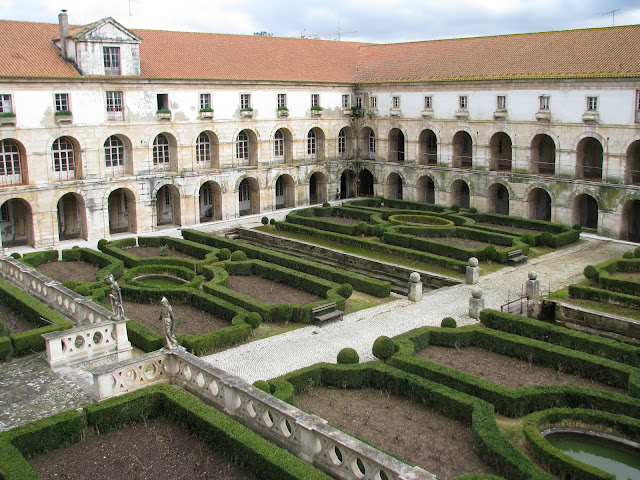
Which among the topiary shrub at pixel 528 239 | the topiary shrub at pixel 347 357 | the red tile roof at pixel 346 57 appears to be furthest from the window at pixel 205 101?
the topiary shrub at pixel 347 357

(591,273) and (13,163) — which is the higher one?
(13,163)

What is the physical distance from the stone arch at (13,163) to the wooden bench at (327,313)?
777 inches

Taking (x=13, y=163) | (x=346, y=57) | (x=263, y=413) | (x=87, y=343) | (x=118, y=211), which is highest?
(x=346, y=57)

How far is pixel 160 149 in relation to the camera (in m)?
41.1

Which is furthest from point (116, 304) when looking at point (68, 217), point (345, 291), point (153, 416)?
point (68, 217)

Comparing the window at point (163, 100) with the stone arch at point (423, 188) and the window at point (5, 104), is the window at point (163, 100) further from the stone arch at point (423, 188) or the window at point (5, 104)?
the stone arch at point (423, 188)

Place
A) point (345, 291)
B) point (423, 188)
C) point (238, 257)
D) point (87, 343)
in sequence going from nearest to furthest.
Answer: point (87, 343) < point (345, 291) < point (238, 257) < point (423, 188)

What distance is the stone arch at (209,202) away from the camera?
4322 centimetres

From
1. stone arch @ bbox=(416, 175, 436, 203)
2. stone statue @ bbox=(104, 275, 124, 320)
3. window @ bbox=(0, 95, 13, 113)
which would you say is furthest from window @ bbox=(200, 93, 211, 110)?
stone statue @ bbox=(104, 275, 124, 320)

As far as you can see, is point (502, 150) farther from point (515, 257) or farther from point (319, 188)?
point (515, 257)

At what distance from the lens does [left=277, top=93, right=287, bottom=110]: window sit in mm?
45188

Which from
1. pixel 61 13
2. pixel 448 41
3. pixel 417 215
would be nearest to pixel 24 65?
pixel 61 13

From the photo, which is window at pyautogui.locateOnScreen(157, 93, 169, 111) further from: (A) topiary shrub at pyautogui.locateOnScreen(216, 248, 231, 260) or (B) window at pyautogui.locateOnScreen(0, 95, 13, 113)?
(A) topiary shrub at pyautogui.locateOnScreen(216, 248, 231, 260)

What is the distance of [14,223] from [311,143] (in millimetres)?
21215
